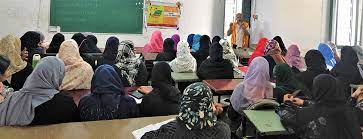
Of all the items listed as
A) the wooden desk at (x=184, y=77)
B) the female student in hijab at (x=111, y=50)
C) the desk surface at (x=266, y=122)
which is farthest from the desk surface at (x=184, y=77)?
the desk surface at (x=266, y=122)

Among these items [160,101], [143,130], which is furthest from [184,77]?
[143,130]

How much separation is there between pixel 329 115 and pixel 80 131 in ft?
4.87

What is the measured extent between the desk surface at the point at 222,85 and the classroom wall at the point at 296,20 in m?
3.17

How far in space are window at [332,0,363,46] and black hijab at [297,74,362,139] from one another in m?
4.34

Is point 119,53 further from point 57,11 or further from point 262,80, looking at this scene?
point 57,11

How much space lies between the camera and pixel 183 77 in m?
4.42

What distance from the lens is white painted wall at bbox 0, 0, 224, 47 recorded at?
21.9 feet

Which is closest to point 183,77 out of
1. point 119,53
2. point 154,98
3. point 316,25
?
point 119,53

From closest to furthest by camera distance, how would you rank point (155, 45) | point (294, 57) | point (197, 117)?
1. point (197, 117)
2. point (294, 57)
3. point (155, 45)

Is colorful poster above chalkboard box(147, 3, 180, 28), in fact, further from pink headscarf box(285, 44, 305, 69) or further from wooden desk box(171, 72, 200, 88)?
pink headscarf box(285, 44, 305, 69)

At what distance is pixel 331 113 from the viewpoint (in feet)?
6.79

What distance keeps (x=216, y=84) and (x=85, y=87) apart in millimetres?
1415

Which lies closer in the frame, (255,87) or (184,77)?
(255,87)

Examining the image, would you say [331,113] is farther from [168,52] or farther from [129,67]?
[168,52]
